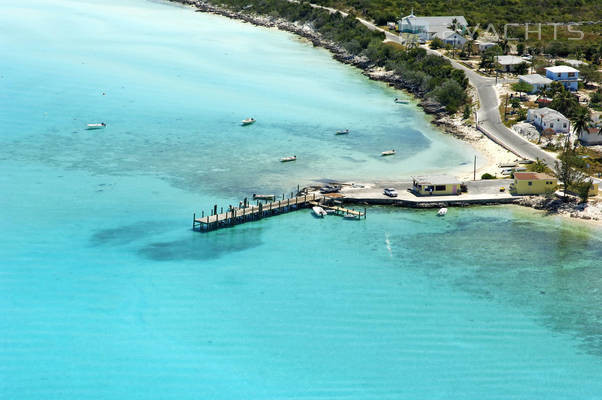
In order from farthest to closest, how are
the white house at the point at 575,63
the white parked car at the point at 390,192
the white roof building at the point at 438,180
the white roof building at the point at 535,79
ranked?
the white house at the point at 575,63 < the white roof building at the point at 535,79 < the white roof building at the point at 438,180 < the white parked car at the point at 390,192

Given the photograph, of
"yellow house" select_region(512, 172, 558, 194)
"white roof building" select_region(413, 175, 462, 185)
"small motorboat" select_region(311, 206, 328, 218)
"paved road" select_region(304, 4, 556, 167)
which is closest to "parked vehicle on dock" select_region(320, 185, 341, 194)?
"small motorboat" select_region(311, 206, 328, 218)

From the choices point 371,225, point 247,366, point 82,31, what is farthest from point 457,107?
point 82,31

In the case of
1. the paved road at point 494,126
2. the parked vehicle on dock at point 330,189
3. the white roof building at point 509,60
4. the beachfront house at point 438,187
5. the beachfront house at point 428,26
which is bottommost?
the parked vehicle on dock at point 330,189

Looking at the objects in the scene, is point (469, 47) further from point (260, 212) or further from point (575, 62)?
point (260, 212)

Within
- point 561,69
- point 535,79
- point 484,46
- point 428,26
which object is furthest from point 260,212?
point 428,26

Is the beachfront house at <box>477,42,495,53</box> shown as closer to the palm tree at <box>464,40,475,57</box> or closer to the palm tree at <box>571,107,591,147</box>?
the palm tree at <box>464,40,475,57</box>

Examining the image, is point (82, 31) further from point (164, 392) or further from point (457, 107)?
point (164, 392)

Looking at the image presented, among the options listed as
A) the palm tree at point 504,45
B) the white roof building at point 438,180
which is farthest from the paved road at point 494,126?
the palm tree at point 504,45

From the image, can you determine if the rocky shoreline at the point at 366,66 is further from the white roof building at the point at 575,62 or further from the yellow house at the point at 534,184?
the white roof building at the point at 575,62
